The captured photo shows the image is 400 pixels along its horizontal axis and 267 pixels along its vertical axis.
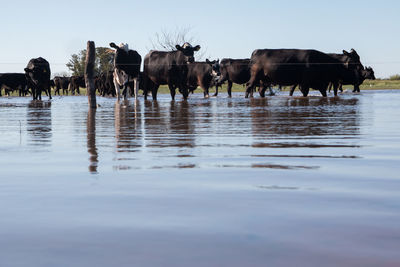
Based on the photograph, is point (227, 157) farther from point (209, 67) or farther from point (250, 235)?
point (209, 67)

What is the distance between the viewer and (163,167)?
385 centimetres

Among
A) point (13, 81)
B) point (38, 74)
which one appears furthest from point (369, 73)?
point (13, 81)

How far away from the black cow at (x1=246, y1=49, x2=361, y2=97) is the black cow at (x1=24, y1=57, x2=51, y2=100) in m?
9.53

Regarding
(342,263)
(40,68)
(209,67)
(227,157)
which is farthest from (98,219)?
(209,67)

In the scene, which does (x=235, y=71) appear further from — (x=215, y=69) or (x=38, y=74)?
(x=38, y=74)

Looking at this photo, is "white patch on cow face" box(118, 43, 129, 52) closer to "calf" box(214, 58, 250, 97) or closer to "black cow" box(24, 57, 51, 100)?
"black cow" box(24, 57, 51, 100)

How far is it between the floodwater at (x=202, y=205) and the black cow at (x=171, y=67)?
1689 centimetres

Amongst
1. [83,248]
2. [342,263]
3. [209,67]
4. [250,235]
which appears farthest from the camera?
[209,67]

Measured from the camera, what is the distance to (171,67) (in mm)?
22266

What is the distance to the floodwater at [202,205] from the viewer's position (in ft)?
5.74

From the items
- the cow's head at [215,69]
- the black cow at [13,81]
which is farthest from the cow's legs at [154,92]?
the black cow at [13,81]

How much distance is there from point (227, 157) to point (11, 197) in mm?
1881

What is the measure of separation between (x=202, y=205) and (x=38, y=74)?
2619 cm

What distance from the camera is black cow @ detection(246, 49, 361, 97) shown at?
22.8 m
